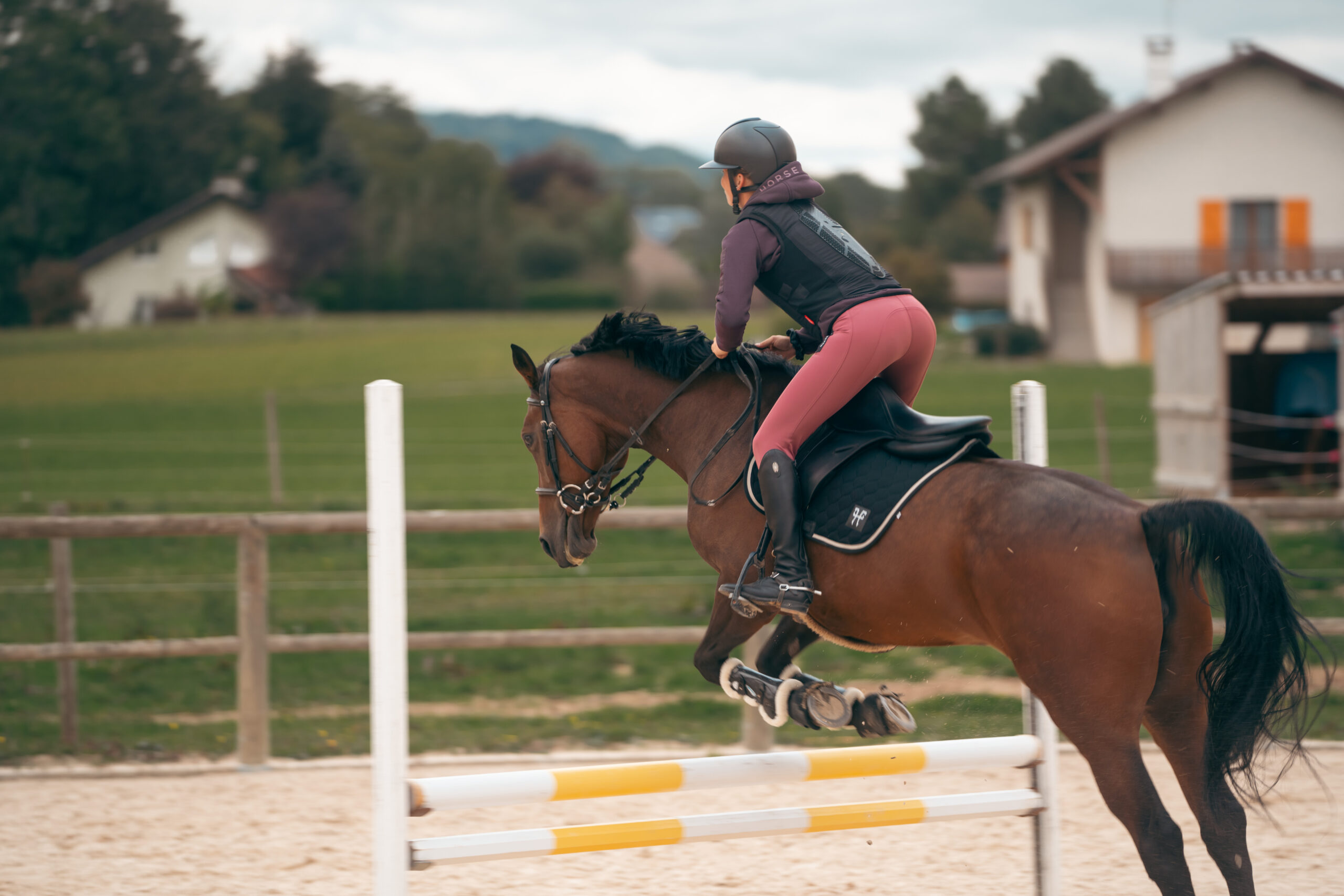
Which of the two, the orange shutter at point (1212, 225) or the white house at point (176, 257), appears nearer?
the white house at point (176, 257)

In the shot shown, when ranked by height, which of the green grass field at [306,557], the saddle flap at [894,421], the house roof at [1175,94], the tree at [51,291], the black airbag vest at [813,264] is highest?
the house roof at [1175,94]

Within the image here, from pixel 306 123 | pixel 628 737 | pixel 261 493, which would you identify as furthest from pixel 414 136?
pixel 628 737

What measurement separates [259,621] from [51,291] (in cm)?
649

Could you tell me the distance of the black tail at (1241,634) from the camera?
2887 millimetres

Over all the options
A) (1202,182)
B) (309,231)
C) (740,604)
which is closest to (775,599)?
(740,604)

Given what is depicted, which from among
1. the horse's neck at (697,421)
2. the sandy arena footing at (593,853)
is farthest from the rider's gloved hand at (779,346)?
the sandy arena footing at (593,853)

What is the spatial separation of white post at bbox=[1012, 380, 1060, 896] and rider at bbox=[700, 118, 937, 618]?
573 mm

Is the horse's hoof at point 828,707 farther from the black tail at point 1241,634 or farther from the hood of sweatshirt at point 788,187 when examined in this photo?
the hood of sweatshirt at point 788,187

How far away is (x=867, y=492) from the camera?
10.3 ft

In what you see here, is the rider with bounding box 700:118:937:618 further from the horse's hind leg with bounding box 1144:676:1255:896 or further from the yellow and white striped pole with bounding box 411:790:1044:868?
the horse's hind leg with bounding box 1144:676:1255:896

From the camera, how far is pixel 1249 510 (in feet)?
19.7

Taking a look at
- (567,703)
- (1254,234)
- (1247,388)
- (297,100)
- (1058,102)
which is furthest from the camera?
(1058,102)

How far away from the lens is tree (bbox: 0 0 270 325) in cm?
1026

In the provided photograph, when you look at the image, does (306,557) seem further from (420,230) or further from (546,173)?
(546,173)
